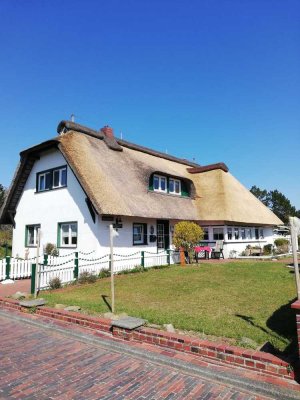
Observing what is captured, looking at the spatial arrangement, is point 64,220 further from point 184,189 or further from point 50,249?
point 184,189

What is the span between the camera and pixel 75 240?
725 inches

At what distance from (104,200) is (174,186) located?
937cm

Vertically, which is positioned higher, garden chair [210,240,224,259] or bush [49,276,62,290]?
garden chair [210,240,224,259]

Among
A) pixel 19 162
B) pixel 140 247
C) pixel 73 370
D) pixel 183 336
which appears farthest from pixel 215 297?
pixel 19 162

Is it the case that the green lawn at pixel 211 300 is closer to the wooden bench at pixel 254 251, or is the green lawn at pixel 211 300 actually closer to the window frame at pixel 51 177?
the window frame at pixel 51 177

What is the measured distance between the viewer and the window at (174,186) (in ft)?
80.2

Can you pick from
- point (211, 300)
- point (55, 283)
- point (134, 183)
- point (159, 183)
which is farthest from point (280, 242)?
point (55, 283)

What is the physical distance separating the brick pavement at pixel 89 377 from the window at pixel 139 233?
13267mm

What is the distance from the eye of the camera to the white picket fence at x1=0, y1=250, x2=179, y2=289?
1284 cm

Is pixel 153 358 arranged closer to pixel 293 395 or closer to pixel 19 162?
pixel 293 395

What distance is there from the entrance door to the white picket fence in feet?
6.03

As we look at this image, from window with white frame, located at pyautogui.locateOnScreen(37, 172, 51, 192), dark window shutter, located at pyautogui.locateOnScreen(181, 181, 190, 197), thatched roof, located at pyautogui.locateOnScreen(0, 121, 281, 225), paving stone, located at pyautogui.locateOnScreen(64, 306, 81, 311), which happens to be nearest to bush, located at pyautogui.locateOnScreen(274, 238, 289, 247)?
thatched roof, located at pyautogui.locateOnScreen(0, 121, 281, 225)

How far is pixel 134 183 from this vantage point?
20531 mm

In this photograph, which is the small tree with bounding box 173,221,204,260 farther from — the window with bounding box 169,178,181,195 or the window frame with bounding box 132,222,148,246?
the window with bounding box 169,178,181,195
